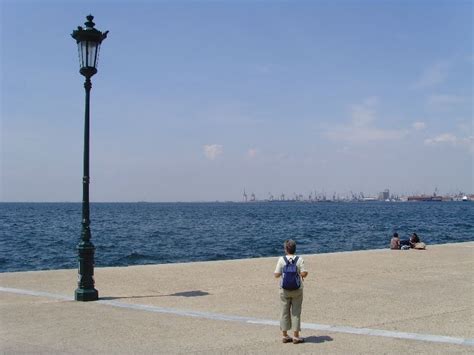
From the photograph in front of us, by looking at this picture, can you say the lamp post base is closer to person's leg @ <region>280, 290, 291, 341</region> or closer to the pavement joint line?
the pavement joint line

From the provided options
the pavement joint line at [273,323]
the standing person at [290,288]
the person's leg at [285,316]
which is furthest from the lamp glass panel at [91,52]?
the person's leg at [285,316]

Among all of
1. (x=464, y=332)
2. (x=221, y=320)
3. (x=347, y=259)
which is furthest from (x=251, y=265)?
(x=464, y=332)

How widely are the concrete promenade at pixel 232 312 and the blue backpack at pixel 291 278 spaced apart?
2.40ft

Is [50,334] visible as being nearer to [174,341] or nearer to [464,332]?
[174,341]

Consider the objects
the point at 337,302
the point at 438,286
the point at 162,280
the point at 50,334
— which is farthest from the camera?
the point at 162,280

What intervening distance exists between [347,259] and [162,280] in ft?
22.8

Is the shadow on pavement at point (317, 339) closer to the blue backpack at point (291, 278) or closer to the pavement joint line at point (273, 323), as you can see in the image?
the pavement joint line at point (273, 323)

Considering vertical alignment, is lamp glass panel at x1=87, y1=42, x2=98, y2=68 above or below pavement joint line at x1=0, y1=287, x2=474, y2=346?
above

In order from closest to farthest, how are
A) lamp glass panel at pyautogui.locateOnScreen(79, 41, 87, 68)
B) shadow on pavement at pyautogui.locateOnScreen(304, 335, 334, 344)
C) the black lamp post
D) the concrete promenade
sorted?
the concrete promenade, shadow on pavement at pyautogui.locateOnScreen(304, 335, 334, 344), the black lamp post, lamp glass panel at pyautogui.locateOnScreen(79, 41, 87, 68)

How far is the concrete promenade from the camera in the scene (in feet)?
23.8

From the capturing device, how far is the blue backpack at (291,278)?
7551mm

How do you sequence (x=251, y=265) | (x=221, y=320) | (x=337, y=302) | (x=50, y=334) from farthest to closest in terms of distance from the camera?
1. (x=251, y=265)
2. (x=337, y=302)
3. (x=221, y=320)
4. (x=50, y=334)

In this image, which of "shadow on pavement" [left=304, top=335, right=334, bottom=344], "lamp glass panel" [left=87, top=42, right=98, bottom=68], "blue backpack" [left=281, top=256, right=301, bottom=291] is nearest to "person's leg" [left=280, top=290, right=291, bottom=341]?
"blue backpack" [left=281, top=256, right=301, bottom=291]

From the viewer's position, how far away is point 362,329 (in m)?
8.12
